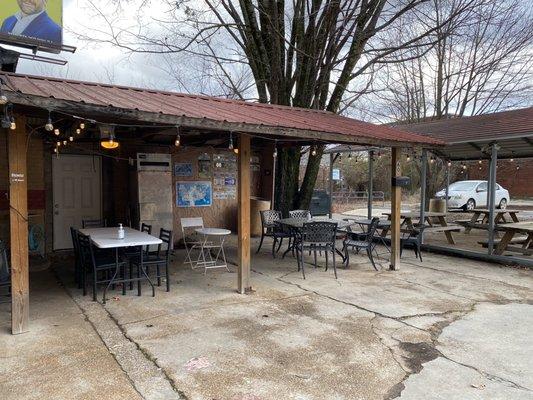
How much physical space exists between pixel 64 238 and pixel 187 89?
903 centimetres

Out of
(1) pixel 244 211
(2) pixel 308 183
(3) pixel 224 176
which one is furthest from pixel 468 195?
(1) pixel 244 211

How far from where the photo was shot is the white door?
7.91 meters

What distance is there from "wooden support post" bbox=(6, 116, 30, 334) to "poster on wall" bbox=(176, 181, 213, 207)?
203 inches

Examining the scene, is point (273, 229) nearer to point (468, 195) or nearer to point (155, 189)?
point (155, 189)

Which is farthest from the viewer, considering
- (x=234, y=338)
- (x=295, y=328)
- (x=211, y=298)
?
(x=211, y=298)

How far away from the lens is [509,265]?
7.80 m

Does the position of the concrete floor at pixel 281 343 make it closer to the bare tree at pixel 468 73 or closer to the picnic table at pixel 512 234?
the picnic table at pixel 512 234

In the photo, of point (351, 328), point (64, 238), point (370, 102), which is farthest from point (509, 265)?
point (370, 102)

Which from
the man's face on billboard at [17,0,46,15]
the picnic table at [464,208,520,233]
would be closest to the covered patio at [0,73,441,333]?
the man's face on billboard at [17,0,46,15]

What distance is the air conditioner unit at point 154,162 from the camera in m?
8.15

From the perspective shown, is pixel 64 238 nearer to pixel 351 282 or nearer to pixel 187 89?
pixel 351 282

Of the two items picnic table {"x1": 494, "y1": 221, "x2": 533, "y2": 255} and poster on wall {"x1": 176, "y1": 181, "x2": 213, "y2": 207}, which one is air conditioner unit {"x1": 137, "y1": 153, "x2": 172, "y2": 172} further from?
picnic table {"x1": 494, "y1": 221, "x2": 533, "y2": 255}

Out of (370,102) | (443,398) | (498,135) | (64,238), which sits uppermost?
(370,102)

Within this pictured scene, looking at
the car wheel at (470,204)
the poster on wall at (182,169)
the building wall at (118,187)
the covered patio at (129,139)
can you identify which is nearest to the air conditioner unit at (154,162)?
the covered patio at (129,139)
